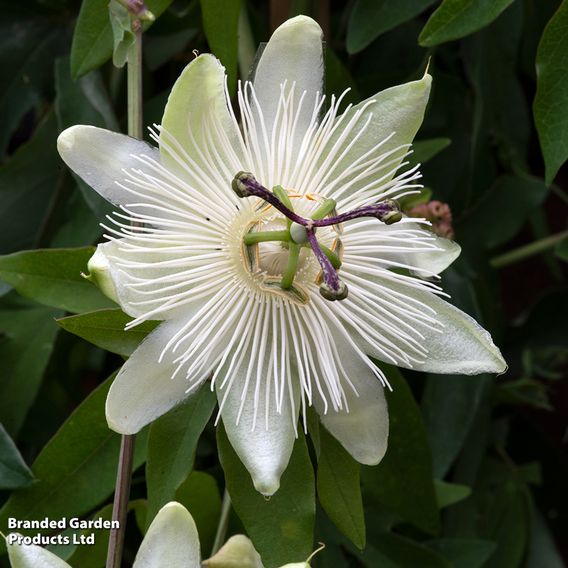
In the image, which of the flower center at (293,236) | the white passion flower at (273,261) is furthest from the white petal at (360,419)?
the flower center at (293,236)

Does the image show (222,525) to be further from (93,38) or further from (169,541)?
(93,38)

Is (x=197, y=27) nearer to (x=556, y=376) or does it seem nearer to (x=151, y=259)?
(x=151, y=259)

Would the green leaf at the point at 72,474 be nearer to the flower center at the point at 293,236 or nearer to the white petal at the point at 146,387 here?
the white petal at the point at 146,387

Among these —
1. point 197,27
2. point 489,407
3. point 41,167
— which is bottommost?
point 489,407

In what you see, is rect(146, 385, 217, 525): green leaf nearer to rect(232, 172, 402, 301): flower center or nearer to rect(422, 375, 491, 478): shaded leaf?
rect(232, 172, 402, 301): flower center

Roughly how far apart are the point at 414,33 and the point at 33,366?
999 millimetres

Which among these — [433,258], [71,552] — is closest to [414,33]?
[433,258]

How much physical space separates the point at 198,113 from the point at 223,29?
0.24 m

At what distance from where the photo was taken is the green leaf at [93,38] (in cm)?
121

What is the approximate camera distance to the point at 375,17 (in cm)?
130

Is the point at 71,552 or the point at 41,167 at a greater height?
the point at 41,167

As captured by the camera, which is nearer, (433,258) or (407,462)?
(433,258)

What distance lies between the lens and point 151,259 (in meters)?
1.03

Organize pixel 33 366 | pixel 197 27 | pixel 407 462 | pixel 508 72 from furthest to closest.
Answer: pixel 508 72
pixel 197 27
pixel 33 366
pixel 407 462
